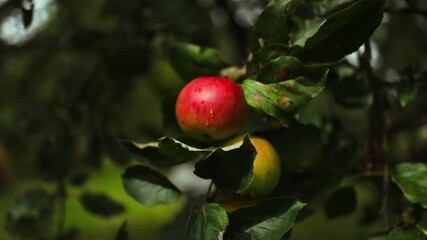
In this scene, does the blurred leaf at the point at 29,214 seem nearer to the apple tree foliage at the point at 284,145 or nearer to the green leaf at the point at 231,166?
the apple tree foliage at the point at 284,145

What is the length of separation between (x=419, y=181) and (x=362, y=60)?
26 centimetres

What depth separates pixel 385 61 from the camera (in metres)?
2.15

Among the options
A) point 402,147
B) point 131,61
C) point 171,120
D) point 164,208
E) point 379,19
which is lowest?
point 164,208

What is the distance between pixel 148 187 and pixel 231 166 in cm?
16

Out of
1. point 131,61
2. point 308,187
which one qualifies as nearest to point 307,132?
point 308,187

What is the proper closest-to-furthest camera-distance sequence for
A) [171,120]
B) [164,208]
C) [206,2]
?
[171,120]
[206,2]
[164,208]

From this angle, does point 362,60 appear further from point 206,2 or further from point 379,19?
point 206,2

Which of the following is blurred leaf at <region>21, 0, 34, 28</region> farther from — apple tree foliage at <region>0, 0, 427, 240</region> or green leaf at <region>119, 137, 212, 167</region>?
green leaf at <region>119, 137, 212, 167</region>

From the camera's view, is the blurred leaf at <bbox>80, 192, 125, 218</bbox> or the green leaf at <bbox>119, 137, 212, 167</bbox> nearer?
the green leaf at <bbox>119, 137, 212, 167</bbox>

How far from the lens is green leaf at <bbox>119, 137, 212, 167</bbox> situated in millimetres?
784

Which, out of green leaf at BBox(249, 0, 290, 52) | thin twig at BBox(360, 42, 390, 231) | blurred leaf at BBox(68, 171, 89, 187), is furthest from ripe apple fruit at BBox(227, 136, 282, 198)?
blurred leaf at BBox(68, 171, 89, 187)

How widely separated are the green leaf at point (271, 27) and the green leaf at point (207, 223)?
24 centimetres

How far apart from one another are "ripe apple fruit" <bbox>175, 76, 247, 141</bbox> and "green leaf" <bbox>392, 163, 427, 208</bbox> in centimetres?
26

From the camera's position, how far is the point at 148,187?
0.91m
